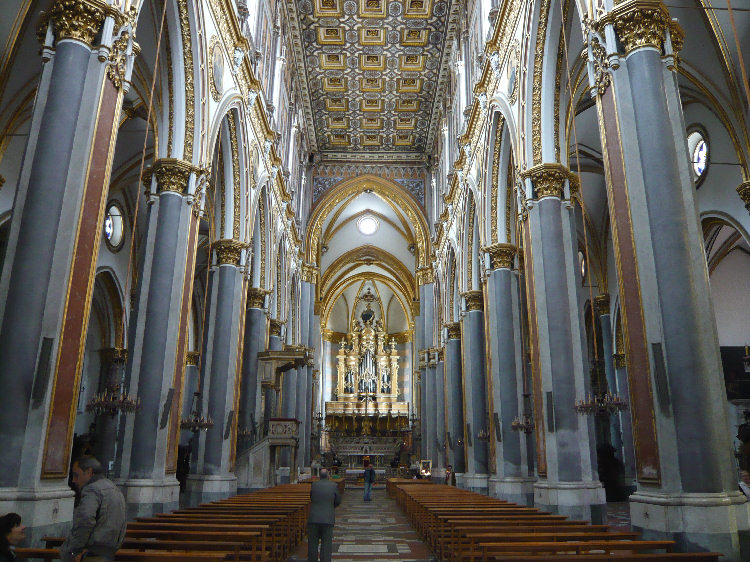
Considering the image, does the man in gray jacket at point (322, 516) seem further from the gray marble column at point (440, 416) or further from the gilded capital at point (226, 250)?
the gray marble column at point (440, 416)

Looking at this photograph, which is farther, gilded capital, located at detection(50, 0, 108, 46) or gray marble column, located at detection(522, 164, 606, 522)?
gray marble column, located at detection(522, 164, 606, 522)

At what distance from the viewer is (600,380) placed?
24.1 meters

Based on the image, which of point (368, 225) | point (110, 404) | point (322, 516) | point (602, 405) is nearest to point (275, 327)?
point (110, 404)

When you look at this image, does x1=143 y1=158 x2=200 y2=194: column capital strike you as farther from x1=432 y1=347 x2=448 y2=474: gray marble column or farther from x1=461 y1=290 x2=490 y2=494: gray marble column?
x1=432 y1=347 x2=448 y2=474: gray marble column

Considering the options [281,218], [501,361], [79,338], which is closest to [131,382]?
[79,338]

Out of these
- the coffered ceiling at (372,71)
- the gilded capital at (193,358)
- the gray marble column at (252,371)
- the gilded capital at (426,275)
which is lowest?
the gray marble column at (252,371)

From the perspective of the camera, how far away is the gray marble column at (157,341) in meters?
10.0

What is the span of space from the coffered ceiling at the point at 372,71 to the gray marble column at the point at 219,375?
11143 mm

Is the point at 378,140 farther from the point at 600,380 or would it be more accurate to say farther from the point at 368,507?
the point at 368,507

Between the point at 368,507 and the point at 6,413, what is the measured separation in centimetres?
1373

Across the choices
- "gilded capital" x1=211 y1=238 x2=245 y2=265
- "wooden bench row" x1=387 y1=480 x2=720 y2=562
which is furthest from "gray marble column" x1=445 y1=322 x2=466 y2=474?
"wooden bench row" x1=387 y1=480 x2=720 y2=562

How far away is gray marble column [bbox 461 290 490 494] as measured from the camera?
698 inches

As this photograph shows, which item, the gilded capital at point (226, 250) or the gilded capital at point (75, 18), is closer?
the gilded capital at point (75, 18)

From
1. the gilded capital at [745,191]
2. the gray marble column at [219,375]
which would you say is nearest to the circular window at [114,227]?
the gray marble column at [219,375]
